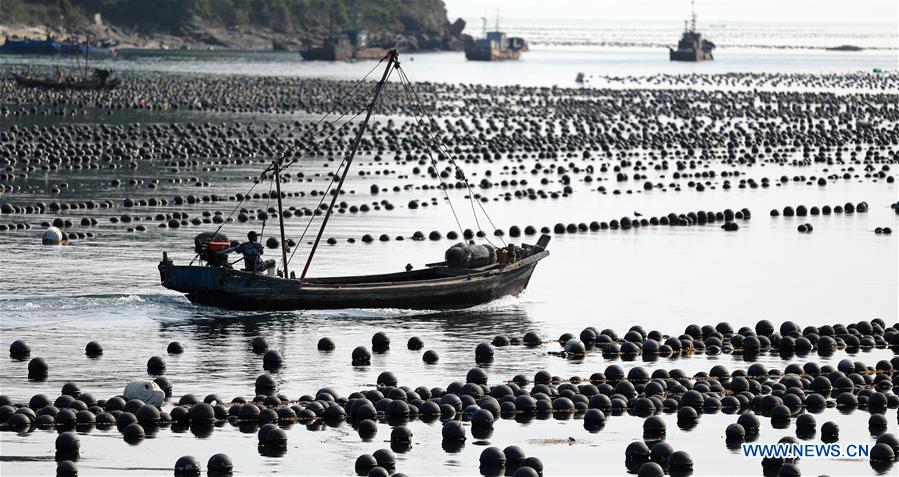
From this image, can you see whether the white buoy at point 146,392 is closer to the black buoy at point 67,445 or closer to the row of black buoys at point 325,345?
the black buoy at point 67,445

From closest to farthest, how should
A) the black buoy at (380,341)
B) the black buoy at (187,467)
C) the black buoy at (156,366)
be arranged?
the black buoy at (187,467) < the black buoy at (156,366) < the black buoy at (380,341)

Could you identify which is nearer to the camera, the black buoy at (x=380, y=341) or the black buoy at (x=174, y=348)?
the black buoy at (x=174, y=348)

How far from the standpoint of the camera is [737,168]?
9500cm

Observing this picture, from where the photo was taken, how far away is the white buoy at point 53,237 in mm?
58062

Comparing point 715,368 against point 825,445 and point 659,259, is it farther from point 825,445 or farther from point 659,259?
point 659,259

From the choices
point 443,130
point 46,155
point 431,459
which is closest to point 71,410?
point 431,459

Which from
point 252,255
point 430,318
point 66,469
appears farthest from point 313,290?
point 66,469

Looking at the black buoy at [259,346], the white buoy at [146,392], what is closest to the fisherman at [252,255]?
the black buoy at [259,346]

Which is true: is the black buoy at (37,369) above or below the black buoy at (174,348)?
above

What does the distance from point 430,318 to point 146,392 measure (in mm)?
13870

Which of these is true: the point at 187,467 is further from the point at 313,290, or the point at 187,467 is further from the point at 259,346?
the point at 313,290

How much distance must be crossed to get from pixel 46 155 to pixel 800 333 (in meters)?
56.1

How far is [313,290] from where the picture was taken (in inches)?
1748

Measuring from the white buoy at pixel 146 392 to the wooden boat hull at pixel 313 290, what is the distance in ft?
36.0
